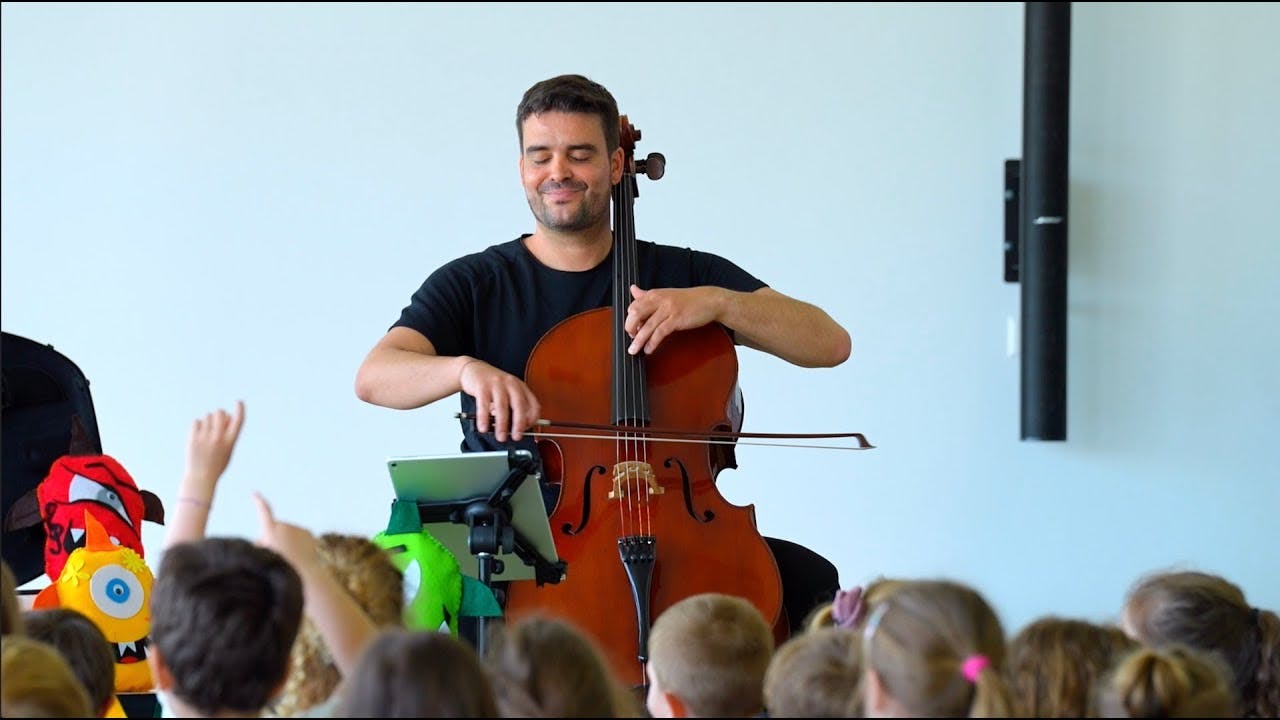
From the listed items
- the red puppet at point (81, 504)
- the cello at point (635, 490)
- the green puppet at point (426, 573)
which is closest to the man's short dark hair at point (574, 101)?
the cello at point (635, 490)

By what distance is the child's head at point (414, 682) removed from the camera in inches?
56.7

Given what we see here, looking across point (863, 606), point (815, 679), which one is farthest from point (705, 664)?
point (863, 606)

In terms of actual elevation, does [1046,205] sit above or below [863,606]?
above

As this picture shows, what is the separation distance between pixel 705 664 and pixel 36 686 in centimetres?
76

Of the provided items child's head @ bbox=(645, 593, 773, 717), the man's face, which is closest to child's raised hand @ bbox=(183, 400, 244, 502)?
child's head @ bbox=(645, 593, 773, 717)

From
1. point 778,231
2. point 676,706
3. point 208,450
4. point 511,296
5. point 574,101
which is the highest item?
point 574,101

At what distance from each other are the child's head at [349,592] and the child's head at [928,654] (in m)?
0.65

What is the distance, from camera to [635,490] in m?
2.59

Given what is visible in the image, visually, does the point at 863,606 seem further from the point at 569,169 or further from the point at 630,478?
the point at 569,169

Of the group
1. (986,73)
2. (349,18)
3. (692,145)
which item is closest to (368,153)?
(349,18)

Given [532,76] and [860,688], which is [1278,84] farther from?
[860,688]

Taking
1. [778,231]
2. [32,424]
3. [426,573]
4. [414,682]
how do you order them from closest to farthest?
1. [414,682]
2. [426,573]
3. [32,424]
4. [778,231]

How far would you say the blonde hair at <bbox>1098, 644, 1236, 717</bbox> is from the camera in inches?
62.9

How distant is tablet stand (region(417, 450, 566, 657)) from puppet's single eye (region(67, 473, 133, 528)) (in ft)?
2.43
